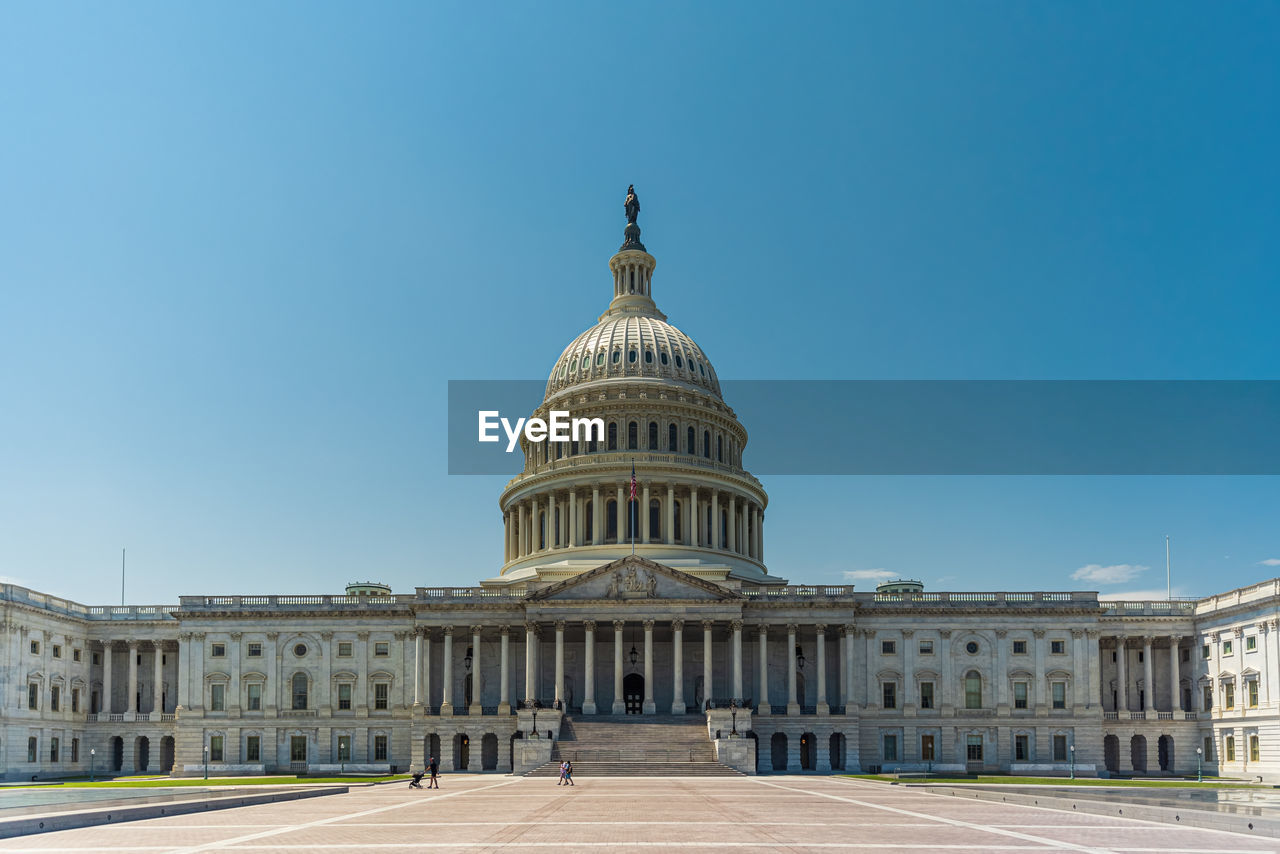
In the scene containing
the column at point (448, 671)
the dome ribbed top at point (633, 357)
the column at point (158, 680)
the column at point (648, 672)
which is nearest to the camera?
the column at point (648, 672)

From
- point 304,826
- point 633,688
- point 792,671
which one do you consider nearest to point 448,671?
point 633,688

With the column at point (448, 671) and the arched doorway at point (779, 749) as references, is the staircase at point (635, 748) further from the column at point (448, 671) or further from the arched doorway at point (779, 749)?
the column at point (448, 671)

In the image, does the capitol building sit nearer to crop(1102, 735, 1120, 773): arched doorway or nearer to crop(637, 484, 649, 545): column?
crop(1102, 735, 1120, 773): arched doorway

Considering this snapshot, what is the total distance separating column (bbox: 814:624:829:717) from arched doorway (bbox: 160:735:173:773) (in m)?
55.6

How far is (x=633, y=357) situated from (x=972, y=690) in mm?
47179

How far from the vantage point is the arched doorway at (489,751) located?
96.2m

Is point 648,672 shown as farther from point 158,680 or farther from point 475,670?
point 158,680

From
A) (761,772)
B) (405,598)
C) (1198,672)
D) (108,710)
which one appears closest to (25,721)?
(108,710)

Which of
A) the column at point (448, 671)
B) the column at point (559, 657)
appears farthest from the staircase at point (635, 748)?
the column at point (448, 671)

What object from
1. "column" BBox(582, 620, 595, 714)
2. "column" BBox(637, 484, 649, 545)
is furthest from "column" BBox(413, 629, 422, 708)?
"column" BBox(637, 484, 649, 545)

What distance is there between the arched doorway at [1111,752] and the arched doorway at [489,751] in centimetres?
5036

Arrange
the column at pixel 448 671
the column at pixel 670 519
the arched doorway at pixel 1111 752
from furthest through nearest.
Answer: the column at pixel 670 519 → the arched doorway at pixel 1111 752 → the column at pixel 448 671

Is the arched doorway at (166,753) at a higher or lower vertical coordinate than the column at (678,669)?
lower

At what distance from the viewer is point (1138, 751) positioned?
101 meters
